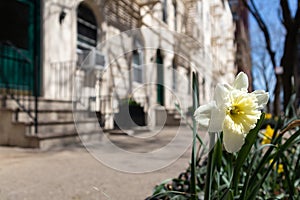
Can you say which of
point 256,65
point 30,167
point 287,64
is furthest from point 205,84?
point 256,65

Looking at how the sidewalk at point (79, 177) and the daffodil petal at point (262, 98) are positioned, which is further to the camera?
the sidewalk at point (79, 177)

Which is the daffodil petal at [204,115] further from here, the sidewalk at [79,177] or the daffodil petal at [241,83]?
the sidewalk at [79,177]

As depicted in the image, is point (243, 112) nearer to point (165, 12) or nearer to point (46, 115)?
point (46, 115)

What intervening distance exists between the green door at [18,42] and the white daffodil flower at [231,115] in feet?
17.5

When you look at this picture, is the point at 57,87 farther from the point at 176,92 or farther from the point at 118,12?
the point at 176,92

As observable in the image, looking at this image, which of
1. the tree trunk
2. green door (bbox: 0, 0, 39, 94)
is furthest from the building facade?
the tree trunk

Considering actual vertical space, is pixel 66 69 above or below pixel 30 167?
above

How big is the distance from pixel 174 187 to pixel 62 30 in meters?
5.38

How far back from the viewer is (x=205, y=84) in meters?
1.95

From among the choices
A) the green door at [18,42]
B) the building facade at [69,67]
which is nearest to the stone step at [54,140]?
the building facade at [69,67]

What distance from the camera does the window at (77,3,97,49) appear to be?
7.15 m

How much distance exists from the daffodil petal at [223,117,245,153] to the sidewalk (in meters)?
0.66

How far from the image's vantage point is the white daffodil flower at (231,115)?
67cm

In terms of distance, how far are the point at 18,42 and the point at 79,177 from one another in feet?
14.0
